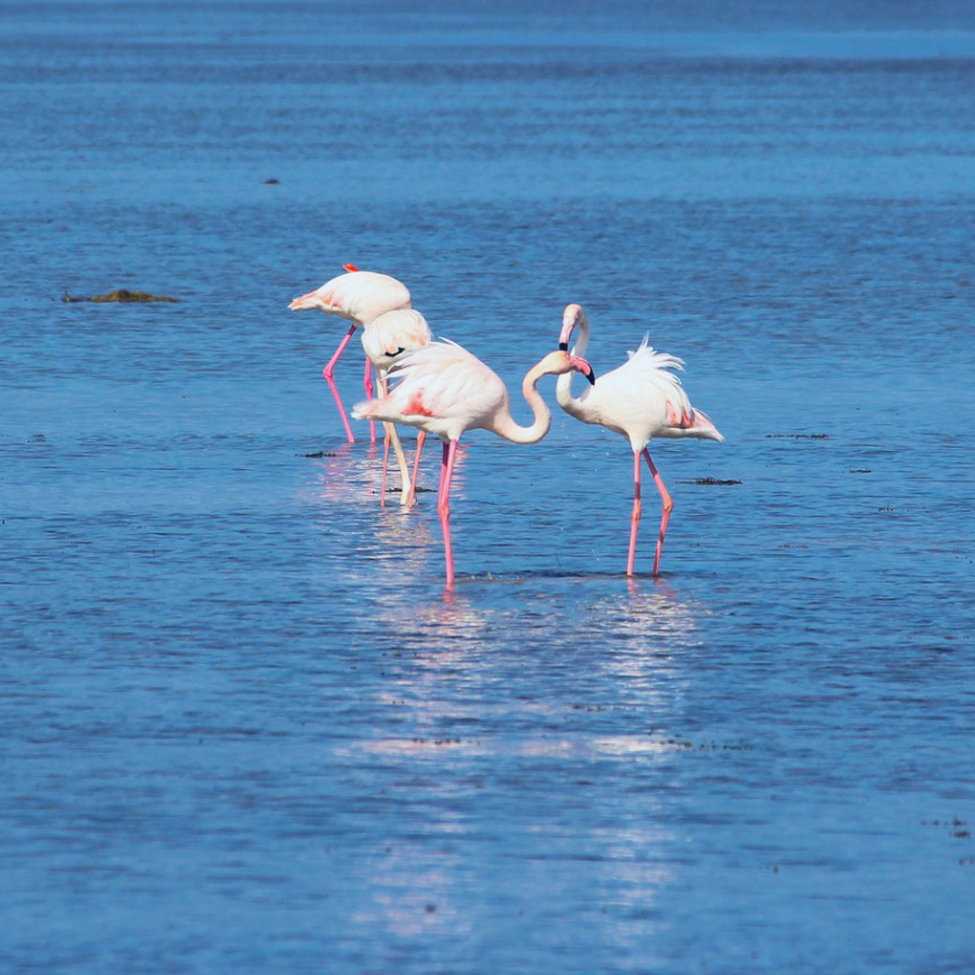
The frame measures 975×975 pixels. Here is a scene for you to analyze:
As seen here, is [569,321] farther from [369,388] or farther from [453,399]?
[369,388]

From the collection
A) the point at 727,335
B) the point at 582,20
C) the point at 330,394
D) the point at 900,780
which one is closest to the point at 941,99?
the point at 727,335

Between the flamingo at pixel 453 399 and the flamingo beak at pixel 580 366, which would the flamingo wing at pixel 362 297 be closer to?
the flamingo at pixel 453 399

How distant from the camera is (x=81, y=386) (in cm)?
1948

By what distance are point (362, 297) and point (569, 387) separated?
4782 mm

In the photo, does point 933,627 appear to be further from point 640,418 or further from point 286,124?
point 286,124

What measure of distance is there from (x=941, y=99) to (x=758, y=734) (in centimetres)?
5448

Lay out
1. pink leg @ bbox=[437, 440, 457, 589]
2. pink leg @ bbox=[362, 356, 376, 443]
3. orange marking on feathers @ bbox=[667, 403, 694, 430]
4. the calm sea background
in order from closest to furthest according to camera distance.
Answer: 1. the calm sea background
2. pink leg @ bbox=[437, 440, 457, 589]
3. orange marking on feathers @ bbox=[667, 403, 694, 430]
4. pink leg @ bbox=[362, 356, 376, 443]

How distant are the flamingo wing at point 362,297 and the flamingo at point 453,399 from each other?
402cm

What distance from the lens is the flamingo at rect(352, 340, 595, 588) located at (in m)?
12.8

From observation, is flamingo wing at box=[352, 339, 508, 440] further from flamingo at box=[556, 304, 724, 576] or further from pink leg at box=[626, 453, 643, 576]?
pink leg at box=[626, 453, 643, 576]

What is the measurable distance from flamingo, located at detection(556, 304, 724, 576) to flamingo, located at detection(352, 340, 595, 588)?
0.15 meters

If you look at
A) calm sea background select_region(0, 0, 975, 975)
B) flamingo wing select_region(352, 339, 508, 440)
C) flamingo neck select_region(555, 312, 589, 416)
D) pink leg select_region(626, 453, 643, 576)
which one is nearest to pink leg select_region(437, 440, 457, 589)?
calm sea background select_region(0, 0, 975, 975)

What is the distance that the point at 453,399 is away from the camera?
1288 centimetres

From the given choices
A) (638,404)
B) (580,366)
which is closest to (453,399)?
(580,366)
